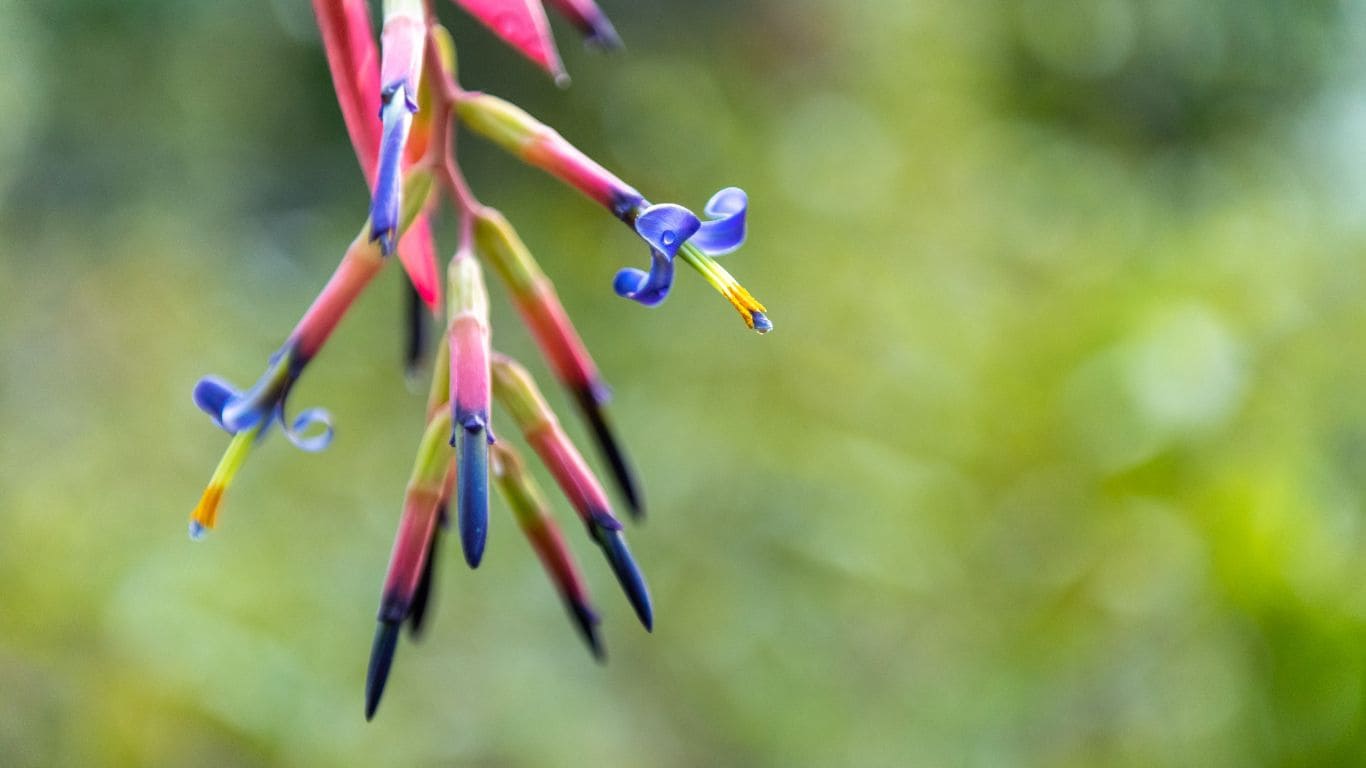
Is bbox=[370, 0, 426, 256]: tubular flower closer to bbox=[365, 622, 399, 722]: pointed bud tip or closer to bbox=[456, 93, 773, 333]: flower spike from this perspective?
bbox=[456, 93, 773, 333]: flower spike

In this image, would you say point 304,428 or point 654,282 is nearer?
point 654,282

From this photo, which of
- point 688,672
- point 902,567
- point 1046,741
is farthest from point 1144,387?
point 688,672

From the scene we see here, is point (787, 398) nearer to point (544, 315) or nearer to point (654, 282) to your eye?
point (544, 315)

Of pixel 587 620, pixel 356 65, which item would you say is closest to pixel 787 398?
pixel 587 620

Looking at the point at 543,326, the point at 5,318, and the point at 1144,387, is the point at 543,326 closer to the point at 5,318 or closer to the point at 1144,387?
the point at 1144,387

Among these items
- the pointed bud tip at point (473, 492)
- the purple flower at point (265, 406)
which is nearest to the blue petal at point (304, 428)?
the purple flower at point (265, 406)

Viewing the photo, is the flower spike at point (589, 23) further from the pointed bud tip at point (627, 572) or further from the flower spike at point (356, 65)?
the pointed bud tip at point (627, 572)

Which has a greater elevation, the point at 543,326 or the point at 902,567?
the point at 543,326
